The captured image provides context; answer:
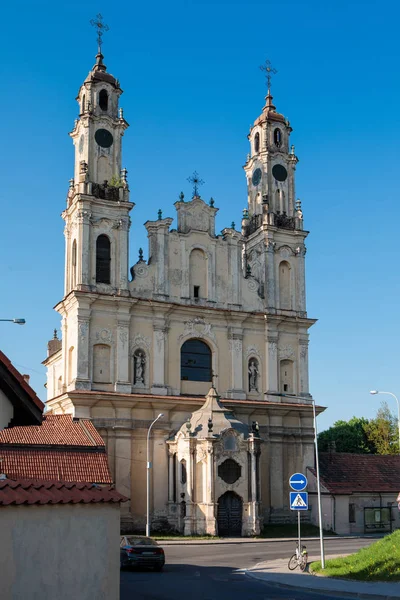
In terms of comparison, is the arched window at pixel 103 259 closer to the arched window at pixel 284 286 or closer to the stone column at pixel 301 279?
the arched window at pixel 284 286

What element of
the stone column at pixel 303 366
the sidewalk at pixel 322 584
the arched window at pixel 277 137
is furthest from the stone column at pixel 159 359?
the sidewalk at pixel 322 584

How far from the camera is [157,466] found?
5056 cm

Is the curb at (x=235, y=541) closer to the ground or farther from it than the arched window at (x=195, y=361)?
closer to the ground

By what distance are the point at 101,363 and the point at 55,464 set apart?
3478 centimetres

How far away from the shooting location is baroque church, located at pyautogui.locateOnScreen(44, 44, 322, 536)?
48844 mm

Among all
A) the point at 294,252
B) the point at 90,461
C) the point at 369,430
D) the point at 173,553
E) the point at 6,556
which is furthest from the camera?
the point at 369,430

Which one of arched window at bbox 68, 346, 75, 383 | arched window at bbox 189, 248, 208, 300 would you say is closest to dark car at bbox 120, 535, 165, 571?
arched window at bbox 68, 346, 75, 383

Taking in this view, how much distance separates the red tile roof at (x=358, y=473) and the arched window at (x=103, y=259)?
20.0 metres

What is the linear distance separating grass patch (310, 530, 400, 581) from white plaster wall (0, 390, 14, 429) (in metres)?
14.7

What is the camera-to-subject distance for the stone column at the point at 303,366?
57.6 metres

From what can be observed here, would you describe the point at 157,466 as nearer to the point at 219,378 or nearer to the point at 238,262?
the point at 219,378

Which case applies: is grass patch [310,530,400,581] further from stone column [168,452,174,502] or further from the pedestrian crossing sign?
stone column [168,452,174,502]

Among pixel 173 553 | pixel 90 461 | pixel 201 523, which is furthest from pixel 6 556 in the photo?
pixel 201 523

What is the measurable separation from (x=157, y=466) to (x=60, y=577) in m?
38.5
